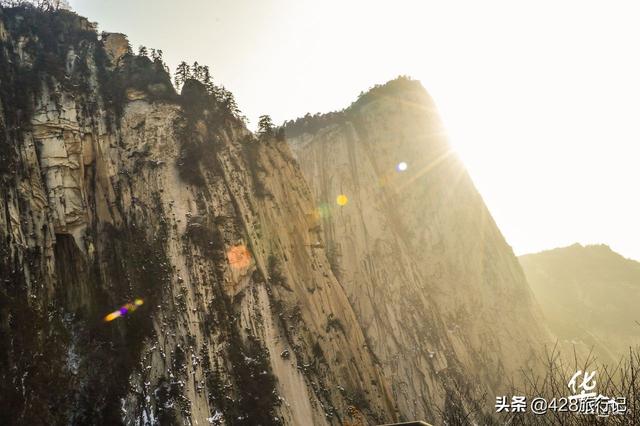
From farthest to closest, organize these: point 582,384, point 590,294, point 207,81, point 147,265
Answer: point 590,294 → point 207,81 → point 147,265 → point 582,384

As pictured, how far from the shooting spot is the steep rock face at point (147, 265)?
18844 mm

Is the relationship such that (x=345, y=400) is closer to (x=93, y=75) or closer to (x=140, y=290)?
(x=140, y=290)

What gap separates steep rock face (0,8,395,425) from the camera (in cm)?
1884

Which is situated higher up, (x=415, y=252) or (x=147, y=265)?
(x=415, y=252)

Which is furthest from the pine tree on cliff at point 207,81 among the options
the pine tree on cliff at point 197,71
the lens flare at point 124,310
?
the lens flare at point 124,310

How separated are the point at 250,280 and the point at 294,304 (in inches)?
120

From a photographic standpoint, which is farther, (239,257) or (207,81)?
(207,81)

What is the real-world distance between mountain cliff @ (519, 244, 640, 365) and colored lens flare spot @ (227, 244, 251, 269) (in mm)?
46919

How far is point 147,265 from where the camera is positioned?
22.6m

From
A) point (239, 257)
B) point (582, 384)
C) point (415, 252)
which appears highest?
point (415, 252)

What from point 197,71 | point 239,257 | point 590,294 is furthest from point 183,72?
point 590,294

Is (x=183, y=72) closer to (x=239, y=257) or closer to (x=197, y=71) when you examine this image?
(x=197, y=71)

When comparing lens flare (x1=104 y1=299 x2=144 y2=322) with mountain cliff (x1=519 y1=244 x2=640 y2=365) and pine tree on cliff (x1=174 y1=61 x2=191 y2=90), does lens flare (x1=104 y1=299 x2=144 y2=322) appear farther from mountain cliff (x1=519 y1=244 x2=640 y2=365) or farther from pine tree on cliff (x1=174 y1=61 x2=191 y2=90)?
mountain cliff (x1=519 y1=244 x2=640 y2=365)

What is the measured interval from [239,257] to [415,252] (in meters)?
21.3
